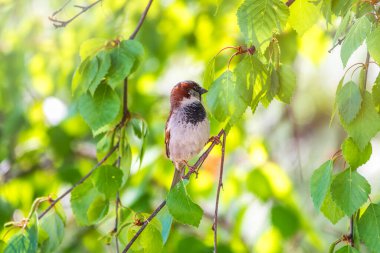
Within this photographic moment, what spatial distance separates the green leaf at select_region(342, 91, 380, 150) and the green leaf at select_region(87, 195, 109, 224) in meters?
0.64

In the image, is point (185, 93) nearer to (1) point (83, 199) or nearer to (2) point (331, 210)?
(1) point (83, 199)

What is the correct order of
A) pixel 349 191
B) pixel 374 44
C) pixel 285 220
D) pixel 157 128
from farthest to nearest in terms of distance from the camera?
pixel 157 128
pixel 285 220
pixel 349 191
pixel 374 44

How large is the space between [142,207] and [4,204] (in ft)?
2.04

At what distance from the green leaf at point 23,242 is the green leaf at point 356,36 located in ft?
2.49

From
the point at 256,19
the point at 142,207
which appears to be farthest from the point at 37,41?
the point at 256,19

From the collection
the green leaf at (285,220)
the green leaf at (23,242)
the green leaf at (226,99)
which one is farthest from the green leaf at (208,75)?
the green leaf at (285,220)

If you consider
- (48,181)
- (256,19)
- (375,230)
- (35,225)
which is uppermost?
(256,19)

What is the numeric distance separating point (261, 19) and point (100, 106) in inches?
17.0

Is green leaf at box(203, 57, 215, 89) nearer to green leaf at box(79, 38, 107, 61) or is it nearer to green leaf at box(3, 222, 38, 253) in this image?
green leaf at box(79, 38, 107, 61)

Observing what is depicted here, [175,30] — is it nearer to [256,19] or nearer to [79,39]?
[79,39]

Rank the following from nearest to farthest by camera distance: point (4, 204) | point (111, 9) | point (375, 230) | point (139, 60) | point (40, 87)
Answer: point (375, 230) → point (139, 60) → point (4, 204) → point (111, 9) → point (40, 87)

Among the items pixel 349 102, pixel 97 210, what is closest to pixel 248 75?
pixel 349 102

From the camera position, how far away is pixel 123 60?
1523 mm

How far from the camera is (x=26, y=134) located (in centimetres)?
346
